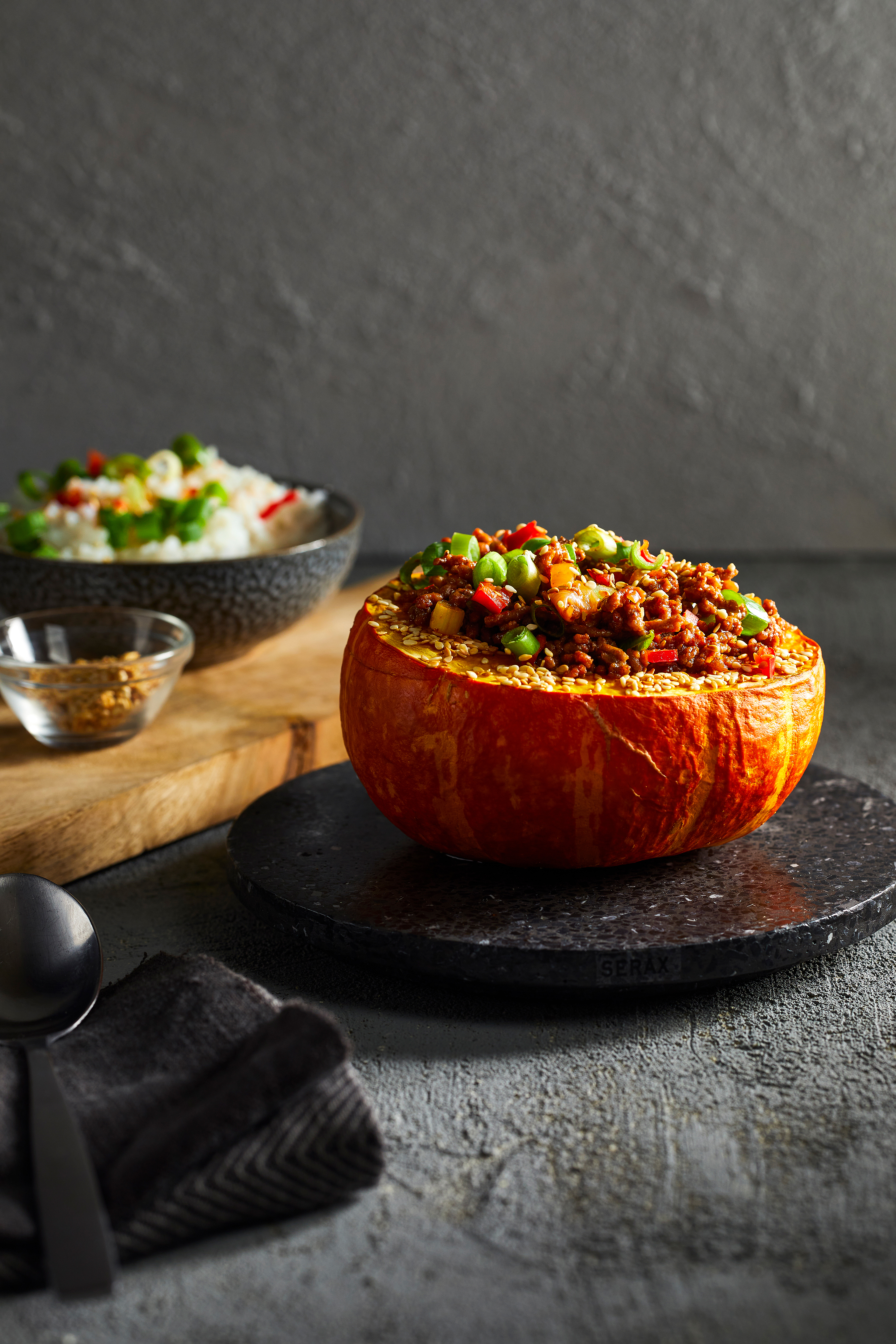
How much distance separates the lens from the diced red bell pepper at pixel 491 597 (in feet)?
5.19

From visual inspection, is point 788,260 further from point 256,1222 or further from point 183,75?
point 256,1222

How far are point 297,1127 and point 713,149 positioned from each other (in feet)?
12.4

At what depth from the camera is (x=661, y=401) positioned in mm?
4305

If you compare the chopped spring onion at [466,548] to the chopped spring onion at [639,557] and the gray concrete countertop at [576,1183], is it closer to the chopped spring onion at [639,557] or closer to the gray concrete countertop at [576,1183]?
the chopped spring onion at [639,557]

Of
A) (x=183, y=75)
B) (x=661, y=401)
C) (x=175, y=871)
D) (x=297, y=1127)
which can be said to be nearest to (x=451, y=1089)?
(x=297, y=1127)

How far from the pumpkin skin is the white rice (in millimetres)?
863

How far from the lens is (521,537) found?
179 centimetres

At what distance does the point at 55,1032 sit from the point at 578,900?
0.64m

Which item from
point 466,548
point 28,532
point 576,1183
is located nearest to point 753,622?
point 466,548

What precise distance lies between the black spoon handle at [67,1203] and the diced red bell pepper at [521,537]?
97 centimetres

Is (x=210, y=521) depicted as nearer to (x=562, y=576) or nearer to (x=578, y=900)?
(x=562, y=576)

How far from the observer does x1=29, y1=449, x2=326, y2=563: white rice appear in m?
2.40

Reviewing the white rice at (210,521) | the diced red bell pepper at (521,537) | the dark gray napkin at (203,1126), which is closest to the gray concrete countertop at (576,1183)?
the dark gray napkin at (203,1126)

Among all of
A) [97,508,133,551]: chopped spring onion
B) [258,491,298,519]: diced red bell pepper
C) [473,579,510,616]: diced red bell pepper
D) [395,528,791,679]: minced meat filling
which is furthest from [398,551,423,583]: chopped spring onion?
[258,491,298,519]: diced red bell pepper
